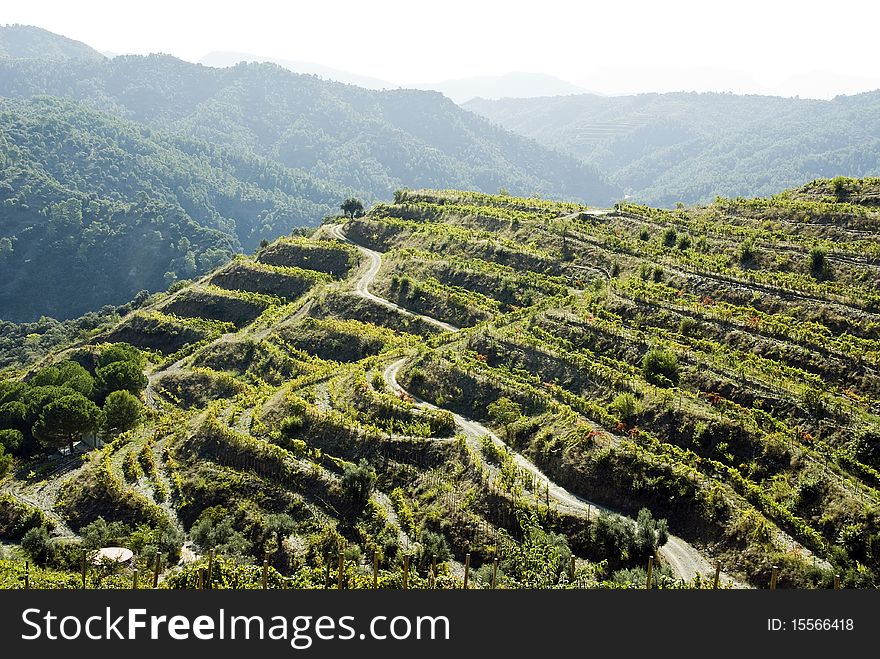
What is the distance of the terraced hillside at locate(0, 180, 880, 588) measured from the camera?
120ft

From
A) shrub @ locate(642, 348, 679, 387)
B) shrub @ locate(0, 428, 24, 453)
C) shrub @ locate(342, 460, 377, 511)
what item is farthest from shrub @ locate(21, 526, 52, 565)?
shrub @ locate(642, 348, 679, 387)

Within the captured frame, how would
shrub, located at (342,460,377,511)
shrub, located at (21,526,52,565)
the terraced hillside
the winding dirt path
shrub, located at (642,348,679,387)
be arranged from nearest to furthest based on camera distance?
the winding dirt path < the terraced hillside < shrub, located at (21,526,52,565) < shrub, located at (342,460,377,511) < shrub, located at (642,348,679,387)

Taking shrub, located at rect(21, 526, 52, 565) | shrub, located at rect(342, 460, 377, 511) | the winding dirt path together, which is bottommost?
shrub, located at rect(21, 526, 52, 565)

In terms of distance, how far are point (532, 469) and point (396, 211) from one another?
80516 mm

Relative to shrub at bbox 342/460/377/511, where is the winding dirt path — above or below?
above

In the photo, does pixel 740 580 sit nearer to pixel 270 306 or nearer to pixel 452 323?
pixel 452 323

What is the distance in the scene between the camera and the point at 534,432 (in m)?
49.0

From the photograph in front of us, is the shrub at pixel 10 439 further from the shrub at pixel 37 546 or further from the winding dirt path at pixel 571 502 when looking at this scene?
the winding dirt path at pixel 571 502

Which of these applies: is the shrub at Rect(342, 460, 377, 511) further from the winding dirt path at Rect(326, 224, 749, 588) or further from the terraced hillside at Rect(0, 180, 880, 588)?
the winding dirt path at Rect(326, 224, 749, 588)

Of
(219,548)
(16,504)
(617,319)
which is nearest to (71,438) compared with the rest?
(16,504)

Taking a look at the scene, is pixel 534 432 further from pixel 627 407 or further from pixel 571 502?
pixel 571 502

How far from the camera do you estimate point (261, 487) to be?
4653 cm

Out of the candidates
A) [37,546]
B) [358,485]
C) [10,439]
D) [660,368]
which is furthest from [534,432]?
[10,439]

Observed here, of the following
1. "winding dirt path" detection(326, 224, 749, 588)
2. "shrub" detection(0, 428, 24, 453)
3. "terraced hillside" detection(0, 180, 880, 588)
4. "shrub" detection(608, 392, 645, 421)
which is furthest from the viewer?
"shrub" detection(0, 428, 24, 453)
